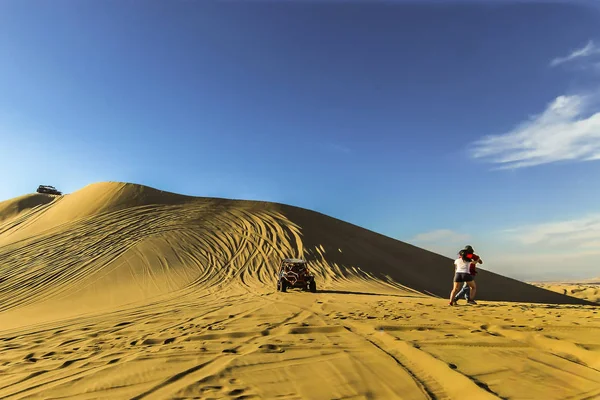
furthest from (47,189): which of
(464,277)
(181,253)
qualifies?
(464,277)

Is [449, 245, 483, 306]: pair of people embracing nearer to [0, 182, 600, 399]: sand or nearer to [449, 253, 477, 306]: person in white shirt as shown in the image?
[449, 253, 477, 306]: person in white shirt

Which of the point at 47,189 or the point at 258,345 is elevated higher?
the point at 47,189

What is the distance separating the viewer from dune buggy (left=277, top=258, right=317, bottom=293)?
568 inches

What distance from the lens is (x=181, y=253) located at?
20.6 m

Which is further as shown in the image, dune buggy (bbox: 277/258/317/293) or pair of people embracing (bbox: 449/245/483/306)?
dune buggy (bbox: 277/258/317/293)

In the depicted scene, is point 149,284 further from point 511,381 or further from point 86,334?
point 511,381

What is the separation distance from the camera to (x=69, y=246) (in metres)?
19.8

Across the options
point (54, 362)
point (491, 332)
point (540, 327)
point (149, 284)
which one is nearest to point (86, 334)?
point (54, 362)

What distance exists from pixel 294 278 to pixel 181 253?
896 centimetres

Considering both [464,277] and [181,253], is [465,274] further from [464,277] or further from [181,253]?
[181,253]

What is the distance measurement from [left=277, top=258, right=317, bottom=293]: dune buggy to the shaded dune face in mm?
1345

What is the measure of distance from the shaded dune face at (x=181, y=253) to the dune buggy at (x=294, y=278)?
1.34 metres

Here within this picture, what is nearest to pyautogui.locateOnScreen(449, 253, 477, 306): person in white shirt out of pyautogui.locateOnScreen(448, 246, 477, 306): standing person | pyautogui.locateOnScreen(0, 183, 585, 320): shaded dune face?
pyautogui.locateOnScreen(448, 246, 477, 306): standing person

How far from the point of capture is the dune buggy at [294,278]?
47.3 feet
